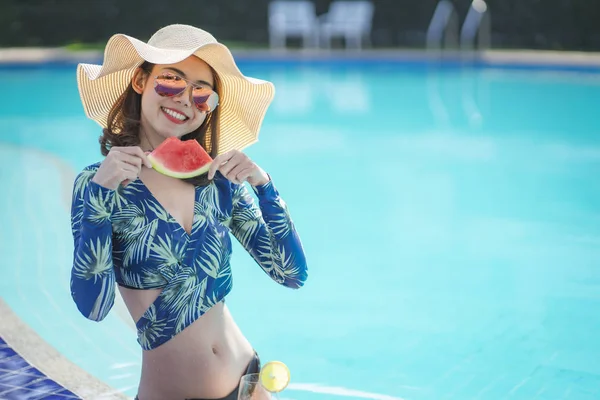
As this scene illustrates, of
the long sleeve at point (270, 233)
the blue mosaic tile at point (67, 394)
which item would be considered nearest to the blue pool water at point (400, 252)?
the blue mosaic tile at point (67, 394)

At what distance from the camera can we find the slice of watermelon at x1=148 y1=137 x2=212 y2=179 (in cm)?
219

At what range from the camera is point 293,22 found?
19266 millimetres

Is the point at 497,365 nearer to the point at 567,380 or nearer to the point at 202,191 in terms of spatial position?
the point at 567,380

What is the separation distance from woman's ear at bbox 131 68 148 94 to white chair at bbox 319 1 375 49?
1703 centimetres

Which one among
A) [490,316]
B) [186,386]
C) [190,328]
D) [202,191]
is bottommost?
[490,316]

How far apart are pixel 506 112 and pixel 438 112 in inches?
36.8

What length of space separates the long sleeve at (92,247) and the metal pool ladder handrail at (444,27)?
1759cm

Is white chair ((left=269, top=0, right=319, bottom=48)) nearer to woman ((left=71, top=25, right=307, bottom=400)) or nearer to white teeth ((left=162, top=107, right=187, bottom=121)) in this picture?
→ woman ((left=71, top=25, right=307, bottom=400))

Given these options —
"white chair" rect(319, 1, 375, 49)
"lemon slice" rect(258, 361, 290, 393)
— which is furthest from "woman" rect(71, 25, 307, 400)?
"white chair" rect(319, 1, 375, 49)

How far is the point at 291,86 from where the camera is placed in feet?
52.7

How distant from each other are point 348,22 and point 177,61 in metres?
17.4

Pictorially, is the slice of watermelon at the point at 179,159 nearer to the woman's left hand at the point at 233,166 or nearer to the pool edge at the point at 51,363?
the woman's left hand at the point at 233,166

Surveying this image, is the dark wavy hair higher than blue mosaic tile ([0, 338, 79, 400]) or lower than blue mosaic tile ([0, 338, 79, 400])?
higher

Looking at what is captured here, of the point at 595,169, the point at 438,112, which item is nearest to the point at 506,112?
A: the point at 438,112
